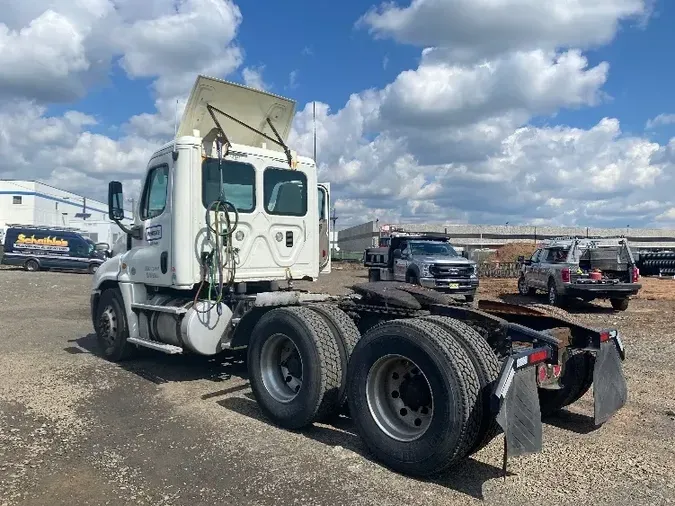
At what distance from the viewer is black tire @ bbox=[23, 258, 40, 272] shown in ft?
102

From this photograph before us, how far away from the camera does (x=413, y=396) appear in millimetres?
4523

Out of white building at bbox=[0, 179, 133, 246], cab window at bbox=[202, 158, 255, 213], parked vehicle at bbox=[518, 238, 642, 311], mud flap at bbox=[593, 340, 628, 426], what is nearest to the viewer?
mud flap at bbox=[593, 340, 628, 426]

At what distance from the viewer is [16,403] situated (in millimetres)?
6301

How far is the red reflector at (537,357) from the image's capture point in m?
4.19

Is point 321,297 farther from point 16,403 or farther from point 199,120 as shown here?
point 16,403

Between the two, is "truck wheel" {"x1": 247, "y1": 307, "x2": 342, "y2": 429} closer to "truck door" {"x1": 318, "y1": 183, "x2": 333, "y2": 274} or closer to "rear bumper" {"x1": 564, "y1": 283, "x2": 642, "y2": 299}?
"truck door" {"x1": 318, "y1": 183, "x2": 333, "y2": 274}

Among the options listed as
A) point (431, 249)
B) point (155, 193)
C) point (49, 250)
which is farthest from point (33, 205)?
point (155, 193)

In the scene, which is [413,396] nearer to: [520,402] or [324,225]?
[520,402]

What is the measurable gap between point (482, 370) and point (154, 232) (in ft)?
15.9

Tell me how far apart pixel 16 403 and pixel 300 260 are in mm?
3764

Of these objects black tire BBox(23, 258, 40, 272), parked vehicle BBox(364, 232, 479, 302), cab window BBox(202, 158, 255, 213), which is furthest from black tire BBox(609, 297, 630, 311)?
black tire BBox(23, 258, 40, 272)

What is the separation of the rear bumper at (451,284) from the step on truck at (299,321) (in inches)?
360

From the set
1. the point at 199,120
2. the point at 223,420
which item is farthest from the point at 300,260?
the point at 223,420

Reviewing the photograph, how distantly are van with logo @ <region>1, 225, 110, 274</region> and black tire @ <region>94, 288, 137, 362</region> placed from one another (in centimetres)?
2396
